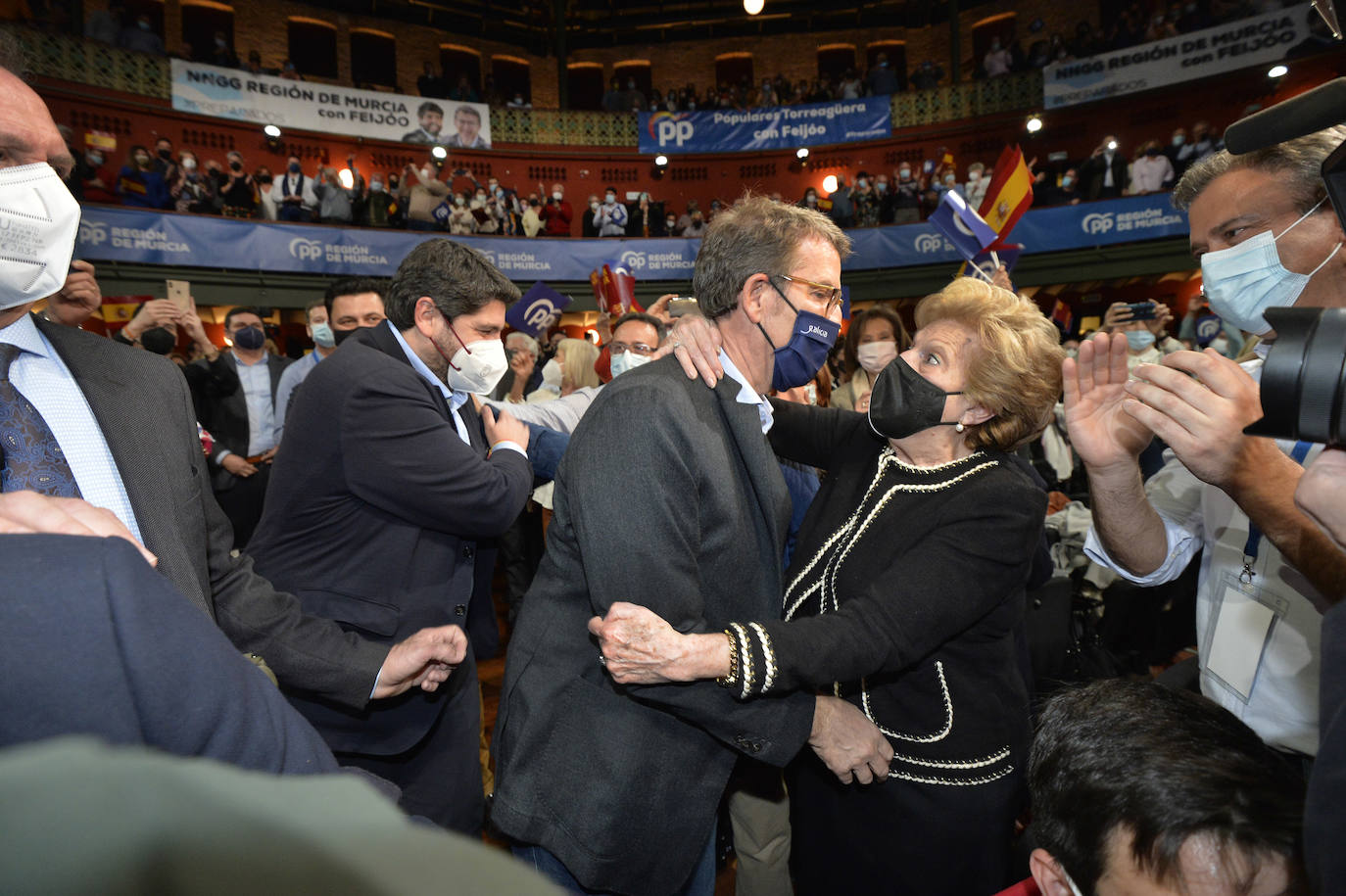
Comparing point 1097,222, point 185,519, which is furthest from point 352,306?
point 1097,222

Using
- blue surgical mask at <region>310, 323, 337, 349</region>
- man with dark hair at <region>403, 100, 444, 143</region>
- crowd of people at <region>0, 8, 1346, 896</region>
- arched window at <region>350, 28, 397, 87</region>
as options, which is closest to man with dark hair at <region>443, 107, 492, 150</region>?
man with dark hair at <region>403, 100, 444, 143</region>

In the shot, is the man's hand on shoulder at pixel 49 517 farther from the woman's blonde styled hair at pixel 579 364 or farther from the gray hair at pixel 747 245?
the woman's blonde styled hair at pixel 579 364

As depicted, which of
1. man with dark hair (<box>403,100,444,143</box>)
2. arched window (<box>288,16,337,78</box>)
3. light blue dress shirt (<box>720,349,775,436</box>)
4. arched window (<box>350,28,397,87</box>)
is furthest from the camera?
arched window (<box>350,28,397,87</box>)

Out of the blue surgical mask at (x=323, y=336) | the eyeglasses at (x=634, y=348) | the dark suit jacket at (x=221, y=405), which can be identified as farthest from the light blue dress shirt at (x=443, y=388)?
the blue surgical mask at (x=323, y=336)

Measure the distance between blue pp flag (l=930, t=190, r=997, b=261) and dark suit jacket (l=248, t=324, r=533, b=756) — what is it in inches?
110

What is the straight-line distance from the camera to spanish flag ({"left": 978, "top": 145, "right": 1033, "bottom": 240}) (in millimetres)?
3727

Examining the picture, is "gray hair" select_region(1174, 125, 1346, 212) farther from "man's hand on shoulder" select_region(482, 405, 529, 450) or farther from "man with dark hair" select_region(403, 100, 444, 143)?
"man with dark hair" select_region(403, 100, 444, 143)

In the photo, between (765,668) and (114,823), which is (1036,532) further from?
(114,823)

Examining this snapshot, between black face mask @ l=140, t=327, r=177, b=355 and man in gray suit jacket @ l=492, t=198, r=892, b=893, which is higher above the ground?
black face mask @ l=140, t=327, r=177, b=355

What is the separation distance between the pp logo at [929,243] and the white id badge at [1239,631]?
1407cm

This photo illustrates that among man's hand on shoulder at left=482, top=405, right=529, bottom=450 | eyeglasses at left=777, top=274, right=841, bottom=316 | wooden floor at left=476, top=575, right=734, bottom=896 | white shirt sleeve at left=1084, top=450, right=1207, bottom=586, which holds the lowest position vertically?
wooden floor at left=476, top=575, right=734, bottom=896

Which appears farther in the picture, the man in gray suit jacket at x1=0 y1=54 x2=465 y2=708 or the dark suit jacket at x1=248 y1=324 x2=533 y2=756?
the dark suit jacket at x1=248 y1=324 x2=533 y2=756

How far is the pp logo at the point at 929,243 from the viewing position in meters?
14.4

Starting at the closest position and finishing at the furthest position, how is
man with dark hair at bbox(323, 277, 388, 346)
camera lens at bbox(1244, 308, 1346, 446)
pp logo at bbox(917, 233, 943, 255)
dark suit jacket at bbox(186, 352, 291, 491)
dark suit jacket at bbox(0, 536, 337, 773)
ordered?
1. dark suit jacket at bbox(0, 536, 337, 773)
2. camera lens at bbox(1244, 308, 1346, 446)
3. man with dark hair at bbox(323, 277, 388, 346)
4. dark suit jacket at bbox(186, 352, 291, 491)
5. pp logo at bbox(917, 233, 943, 255)
